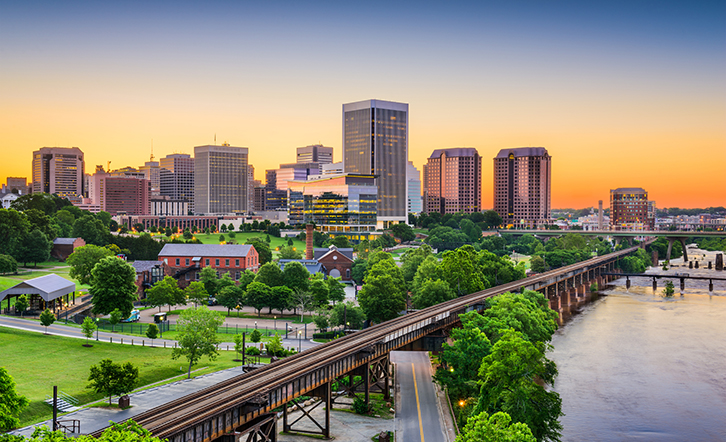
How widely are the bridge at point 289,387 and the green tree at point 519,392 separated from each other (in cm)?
1299

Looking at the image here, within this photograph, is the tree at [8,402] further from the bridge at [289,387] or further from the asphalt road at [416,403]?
the asphalt road at [416,403]

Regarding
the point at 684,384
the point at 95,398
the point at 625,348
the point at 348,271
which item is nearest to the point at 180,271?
the point at 348,271

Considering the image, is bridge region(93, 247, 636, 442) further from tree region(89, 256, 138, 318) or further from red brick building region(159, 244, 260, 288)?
red brick building region(159, 244, 260, 288)

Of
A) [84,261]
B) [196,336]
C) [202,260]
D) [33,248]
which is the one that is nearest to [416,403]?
[196,336]

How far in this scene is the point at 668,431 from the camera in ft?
181

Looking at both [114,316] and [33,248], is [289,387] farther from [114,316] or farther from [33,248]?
[33,248]

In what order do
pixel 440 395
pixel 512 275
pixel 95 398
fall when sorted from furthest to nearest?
pixel 512 275
pixel 440 395
pixel 95 398

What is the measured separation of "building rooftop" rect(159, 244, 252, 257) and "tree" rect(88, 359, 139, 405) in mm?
73469

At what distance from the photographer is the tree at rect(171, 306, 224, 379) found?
2335 inches

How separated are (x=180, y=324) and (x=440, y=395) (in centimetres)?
2869

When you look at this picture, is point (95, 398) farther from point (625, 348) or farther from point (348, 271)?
point (348, 271)

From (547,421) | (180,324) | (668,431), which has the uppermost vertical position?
(180,324)

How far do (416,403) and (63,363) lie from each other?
35879 millimetres

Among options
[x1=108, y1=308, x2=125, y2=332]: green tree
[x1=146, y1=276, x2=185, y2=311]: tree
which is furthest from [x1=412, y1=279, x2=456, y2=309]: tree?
[x1=108, y1=308, x2=125, y2=332]: green tree
